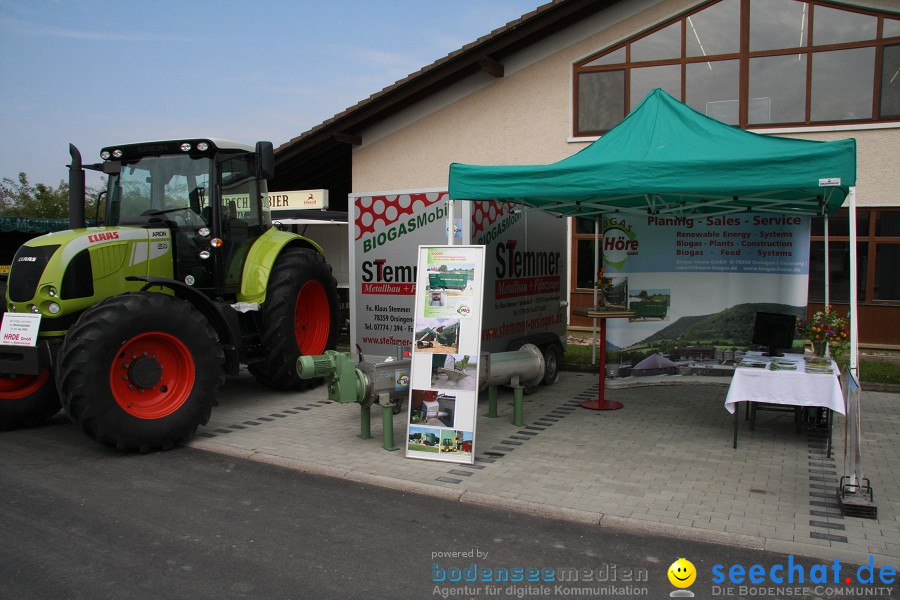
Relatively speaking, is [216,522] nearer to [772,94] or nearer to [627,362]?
[627,362]

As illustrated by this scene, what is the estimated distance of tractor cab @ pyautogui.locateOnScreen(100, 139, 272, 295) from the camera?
751 centimetres

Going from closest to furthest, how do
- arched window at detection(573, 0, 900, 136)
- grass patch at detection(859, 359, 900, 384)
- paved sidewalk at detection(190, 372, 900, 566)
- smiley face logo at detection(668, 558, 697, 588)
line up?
1. smiley face logo at detection(668, 558, 697, 588)
2. paved sidewalk at detection(190, 372, 900, 566)
3. grass patch at detection(859, 359, 900, 384)
4. arched window at detection(573, 0, 900, 136)

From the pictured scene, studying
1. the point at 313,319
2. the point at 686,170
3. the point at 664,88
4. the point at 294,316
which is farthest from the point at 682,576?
the point at 664,88

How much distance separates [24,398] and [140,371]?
1629 millimetres

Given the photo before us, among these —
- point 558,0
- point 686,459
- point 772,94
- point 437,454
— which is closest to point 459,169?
point 437,454

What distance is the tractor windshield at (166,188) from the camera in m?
7.53

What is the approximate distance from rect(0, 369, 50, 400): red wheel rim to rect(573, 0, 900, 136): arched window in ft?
29.7

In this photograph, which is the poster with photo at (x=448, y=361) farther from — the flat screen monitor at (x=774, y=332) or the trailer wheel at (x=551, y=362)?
the flat screen monitor at (x=774, y=332)

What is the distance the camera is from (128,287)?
695 cm

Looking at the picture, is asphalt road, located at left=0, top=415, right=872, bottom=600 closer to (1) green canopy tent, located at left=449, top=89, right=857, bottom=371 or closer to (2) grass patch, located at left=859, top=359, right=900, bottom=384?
(1) green canopy tent, located at left=449, top=89, right=857, bottom=371

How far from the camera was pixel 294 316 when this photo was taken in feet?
27.0

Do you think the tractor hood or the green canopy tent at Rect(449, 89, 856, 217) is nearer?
the green canopy tent at Rect(449, 89, 856, 217)

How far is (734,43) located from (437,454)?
9.03 meters

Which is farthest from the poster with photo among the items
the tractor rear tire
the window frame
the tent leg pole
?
the window frame
